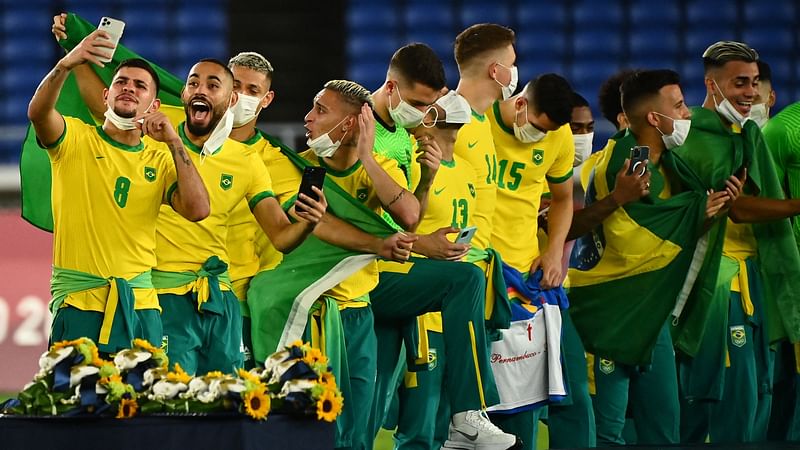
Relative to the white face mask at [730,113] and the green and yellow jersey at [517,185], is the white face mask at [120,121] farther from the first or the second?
the white face mask at [730,113]

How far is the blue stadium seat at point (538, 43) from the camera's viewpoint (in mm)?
14414

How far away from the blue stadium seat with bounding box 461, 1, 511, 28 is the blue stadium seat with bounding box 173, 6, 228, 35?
2.38m

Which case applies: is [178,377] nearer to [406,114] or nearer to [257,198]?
[257,198]

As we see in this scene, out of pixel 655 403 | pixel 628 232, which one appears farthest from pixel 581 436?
pixel 628 232

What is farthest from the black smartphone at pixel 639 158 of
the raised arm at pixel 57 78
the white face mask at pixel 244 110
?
the raised arm at pixel 57 78

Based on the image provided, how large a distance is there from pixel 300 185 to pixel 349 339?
625 mm

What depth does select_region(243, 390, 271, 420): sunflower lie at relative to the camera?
418 centimetres

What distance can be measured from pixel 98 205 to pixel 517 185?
2074mm

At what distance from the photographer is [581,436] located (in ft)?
21.0

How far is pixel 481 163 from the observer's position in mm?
6098

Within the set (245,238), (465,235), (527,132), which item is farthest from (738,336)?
(245,238)

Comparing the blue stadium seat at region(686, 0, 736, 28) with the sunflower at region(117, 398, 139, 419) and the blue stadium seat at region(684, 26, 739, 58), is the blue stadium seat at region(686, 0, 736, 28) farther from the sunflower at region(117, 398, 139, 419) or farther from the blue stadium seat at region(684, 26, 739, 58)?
the sunflower at region(117, 398, 139, 419)

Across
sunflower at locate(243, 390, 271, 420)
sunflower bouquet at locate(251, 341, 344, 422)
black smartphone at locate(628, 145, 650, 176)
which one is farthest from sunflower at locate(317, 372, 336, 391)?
black smartphone at locate(628, 145, 650, 176)

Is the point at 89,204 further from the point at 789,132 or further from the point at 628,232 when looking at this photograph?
the point at 789,132
